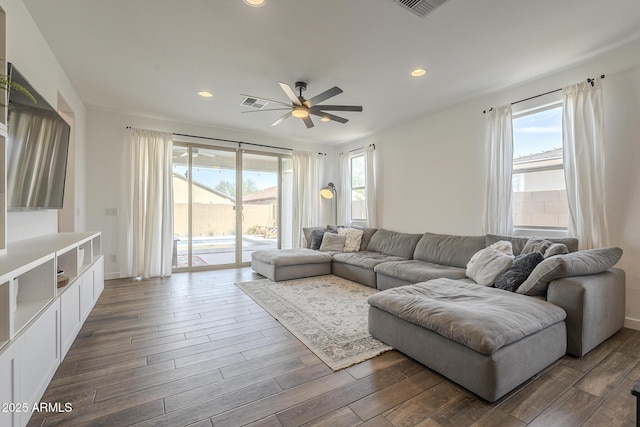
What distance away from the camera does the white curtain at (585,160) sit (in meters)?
2.73

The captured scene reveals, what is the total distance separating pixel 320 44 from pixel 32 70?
96.4 inches

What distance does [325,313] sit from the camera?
3002mm

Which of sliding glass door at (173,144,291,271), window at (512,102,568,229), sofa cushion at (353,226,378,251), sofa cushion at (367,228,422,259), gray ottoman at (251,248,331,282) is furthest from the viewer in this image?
sofa cushion at (353,226,378,251)

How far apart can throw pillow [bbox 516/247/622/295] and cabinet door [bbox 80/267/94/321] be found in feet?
12.4

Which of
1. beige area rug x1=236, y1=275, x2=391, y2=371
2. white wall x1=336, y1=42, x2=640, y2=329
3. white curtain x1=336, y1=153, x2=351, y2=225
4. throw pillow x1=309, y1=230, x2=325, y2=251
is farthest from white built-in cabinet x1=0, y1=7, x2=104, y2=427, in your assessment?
white curtain x1=336, y1=153, x2=351, y2=225

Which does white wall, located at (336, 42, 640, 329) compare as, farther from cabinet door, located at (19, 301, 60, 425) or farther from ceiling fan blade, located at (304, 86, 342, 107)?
cabinet door, located at (19, 301, 60, 425)

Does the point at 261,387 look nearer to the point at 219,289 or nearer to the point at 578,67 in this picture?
the point at 219,289

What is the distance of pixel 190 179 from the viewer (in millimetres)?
5137

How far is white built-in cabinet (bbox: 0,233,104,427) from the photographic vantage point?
4.01ft

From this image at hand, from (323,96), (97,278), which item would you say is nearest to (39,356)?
(97,278)

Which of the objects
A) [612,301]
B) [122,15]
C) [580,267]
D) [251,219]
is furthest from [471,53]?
[251,219]

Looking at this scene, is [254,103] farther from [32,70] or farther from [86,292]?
[86,292]

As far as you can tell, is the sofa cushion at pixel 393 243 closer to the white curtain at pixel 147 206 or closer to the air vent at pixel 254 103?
the air vent at pixel 254 103

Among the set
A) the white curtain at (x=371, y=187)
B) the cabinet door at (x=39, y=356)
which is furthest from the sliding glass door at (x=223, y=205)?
the cabinet door at (x=39, y=356)
